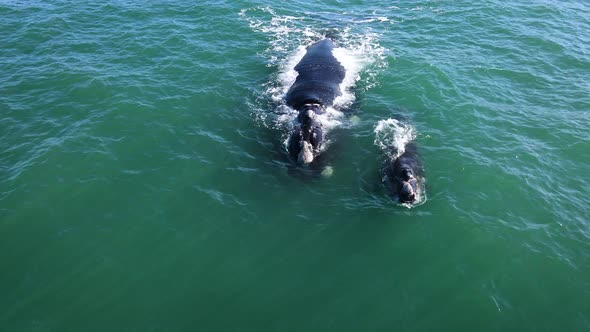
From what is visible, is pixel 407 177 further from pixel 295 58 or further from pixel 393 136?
pixel 295 58

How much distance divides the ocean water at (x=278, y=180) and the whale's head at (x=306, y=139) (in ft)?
3.90

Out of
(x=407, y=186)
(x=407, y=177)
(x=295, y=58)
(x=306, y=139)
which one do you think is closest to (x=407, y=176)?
(x=407, y=177)

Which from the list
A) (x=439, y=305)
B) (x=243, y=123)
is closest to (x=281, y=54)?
(x=243, y=123)

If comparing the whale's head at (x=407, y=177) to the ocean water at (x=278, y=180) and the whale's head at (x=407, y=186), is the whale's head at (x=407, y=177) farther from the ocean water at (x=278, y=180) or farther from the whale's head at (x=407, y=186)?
the ocean water at (x=278, y=180)

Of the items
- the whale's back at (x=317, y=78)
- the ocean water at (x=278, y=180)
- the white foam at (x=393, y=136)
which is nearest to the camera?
the ocean water at (x=278, y=180)

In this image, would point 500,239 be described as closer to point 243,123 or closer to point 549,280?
point 549,280

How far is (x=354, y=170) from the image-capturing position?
A: 37.1 m

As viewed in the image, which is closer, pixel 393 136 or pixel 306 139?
pixel 306 139

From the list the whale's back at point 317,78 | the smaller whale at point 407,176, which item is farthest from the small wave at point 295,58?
the smaller whale at point 407,176

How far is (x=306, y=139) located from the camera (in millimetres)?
37781

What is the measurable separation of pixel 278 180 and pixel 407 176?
33.9 feet

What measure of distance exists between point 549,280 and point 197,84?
37395 millimetres

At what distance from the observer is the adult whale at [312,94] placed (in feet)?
124

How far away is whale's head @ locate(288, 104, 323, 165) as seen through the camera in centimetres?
3681
